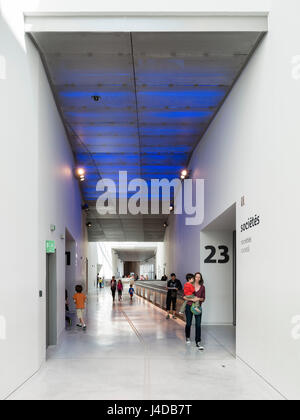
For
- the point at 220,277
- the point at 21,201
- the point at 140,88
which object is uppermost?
the point at 140,88

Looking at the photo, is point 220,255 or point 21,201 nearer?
point 21,201

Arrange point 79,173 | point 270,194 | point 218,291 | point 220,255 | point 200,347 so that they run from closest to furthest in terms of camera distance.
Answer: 1. point 270,194
2. point 200,347
3. point 218,291
4. point 220,255
5. point 79,173

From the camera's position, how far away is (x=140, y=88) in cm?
1021

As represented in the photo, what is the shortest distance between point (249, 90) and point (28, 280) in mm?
4610

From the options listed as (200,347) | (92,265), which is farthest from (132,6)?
(92,265)

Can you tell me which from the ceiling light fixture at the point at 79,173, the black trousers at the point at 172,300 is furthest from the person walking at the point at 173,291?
the ceiling light fixture at the point at 79,173

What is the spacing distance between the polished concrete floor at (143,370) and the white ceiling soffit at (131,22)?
5.13 meters

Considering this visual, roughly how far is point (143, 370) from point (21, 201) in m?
3.18

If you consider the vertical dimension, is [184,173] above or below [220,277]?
above

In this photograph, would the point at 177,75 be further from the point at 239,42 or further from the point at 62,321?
the point at 62,321

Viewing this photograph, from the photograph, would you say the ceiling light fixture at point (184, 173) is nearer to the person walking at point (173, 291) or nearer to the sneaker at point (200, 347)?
the person walking at point (173, 291)

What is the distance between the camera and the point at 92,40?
24.8 feet

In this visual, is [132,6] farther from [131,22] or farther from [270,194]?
[270,194]

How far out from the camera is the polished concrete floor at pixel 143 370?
5.91 m
